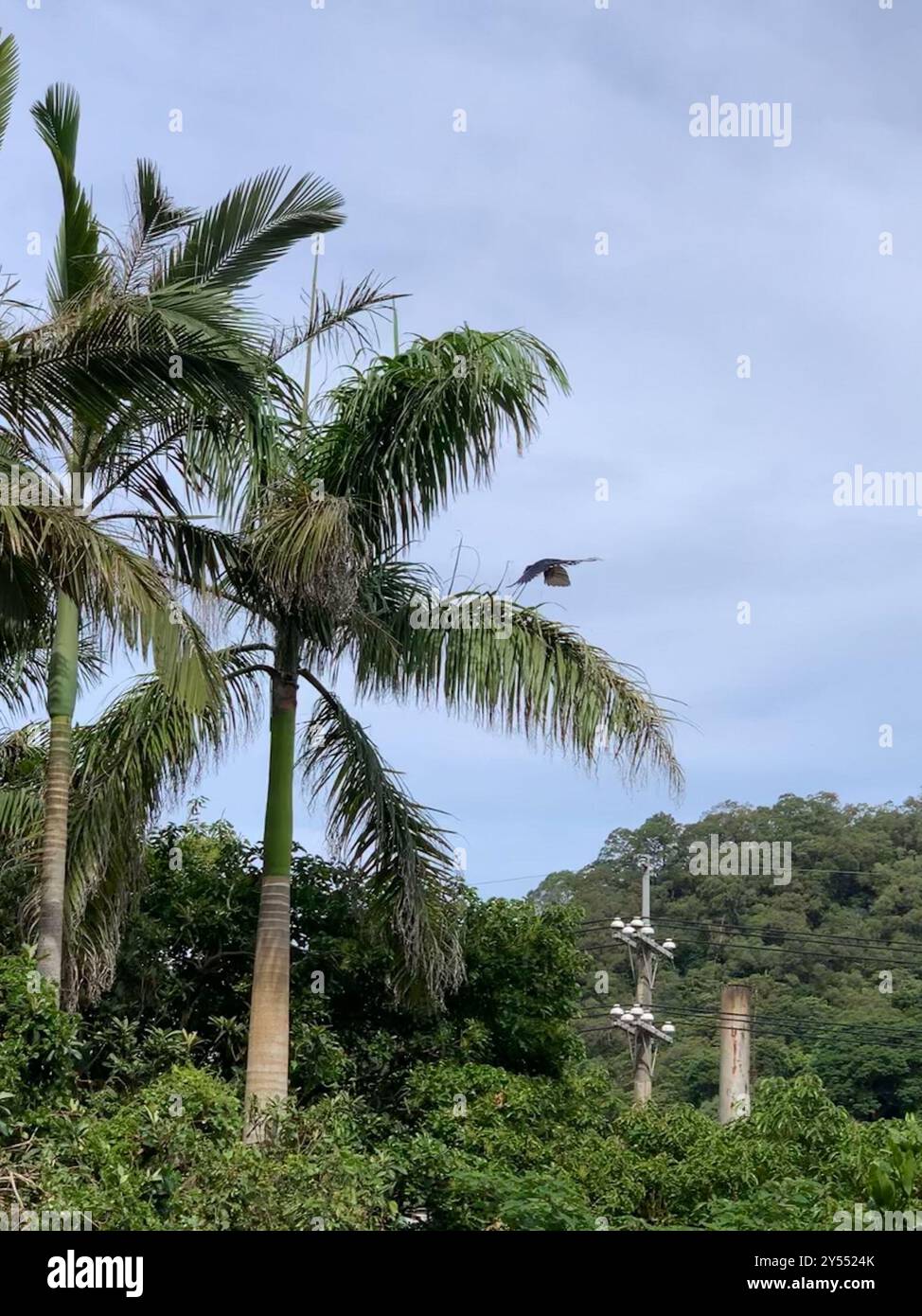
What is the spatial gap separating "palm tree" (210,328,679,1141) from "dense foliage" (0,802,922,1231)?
0.74 meters

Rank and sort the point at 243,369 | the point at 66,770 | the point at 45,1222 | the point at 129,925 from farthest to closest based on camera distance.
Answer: the point at 129,925 < the point at 66,770 < the point at 243,369 < the point at 45,1222

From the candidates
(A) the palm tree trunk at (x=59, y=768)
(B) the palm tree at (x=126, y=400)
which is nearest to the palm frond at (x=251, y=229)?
(B) the palm tree at (x=126, y=400)

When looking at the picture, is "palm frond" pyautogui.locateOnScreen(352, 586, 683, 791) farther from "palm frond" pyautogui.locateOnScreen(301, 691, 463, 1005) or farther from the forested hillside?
the forested hillside

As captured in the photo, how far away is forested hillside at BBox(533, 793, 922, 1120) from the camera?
32.8 meters

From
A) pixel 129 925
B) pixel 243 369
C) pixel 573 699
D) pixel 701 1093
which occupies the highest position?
pixel 243 369

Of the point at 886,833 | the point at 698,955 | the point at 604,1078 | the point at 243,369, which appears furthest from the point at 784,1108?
the point at 886,833

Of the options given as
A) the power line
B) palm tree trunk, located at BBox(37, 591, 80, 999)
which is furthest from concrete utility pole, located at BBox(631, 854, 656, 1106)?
palm tree trunk, located at BBox(37, 591, 80, 999)

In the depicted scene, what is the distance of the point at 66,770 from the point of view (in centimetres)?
1145

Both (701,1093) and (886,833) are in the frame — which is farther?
(886,833)

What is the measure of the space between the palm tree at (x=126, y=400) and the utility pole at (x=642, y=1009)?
1746 cm

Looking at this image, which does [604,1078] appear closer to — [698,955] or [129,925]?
[129,925]

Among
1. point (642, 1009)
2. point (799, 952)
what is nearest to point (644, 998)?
point (642, 1009)

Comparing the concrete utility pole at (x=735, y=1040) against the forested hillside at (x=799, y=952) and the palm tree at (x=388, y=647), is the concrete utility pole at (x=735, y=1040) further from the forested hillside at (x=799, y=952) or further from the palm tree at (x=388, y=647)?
the palm tree at (x=388, y=647)
